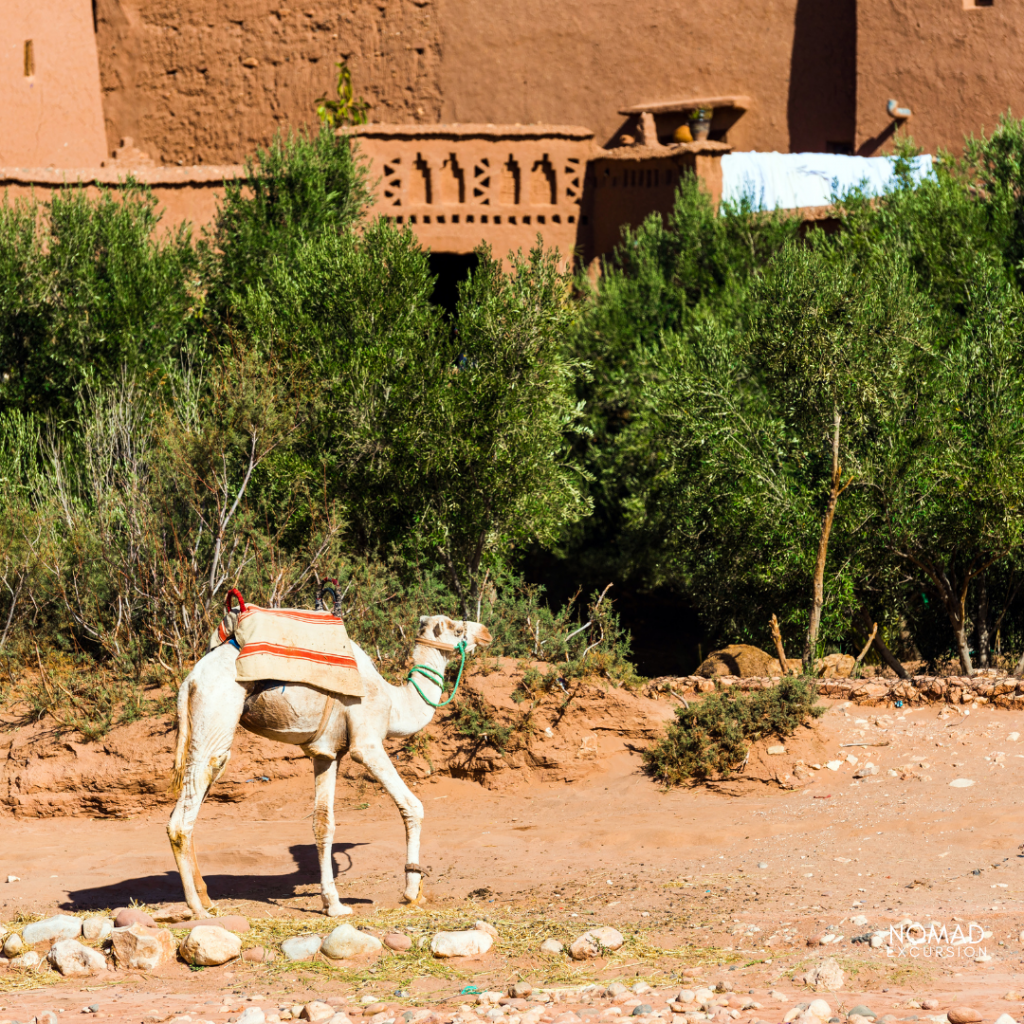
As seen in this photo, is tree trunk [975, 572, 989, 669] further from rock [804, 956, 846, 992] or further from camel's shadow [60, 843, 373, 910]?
rock [804, 956, 846, 992]

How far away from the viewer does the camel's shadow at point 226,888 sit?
27.6ft

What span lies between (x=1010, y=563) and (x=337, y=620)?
10.1 meters

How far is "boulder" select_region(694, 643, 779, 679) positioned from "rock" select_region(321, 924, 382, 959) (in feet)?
22.5

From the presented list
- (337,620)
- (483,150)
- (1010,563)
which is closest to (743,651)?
(1010,563)

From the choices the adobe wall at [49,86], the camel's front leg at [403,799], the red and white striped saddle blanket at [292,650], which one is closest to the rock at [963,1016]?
the camel's front leg at [403,799]

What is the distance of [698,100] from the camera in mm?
23969

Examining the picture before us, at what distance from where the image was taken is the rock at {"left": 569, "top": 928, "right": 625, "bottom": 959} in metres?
6.89

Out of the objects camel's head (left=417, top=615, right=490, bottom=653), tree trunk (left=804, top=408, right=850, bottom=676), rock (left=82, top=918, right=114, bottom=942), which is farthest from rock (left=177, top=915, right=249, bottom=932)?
tree trunk (left=804, top=408, right=850, bottom=676)

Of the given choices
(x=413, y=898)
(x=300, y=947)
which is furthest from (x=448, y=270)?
(x=300, y=947)

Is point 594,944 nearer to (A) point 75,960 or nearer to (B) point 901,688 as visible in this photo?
(A) point 75,960

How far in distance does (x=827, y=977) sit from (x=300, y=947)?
275 centimetres

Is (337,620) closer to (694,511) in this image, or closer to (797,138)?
(694,511)

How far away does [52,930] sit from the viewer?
7195 millimetres

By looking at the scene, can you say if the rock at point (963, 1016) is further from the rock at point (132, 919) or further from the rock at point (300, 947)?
the rock at point (132, 919)
